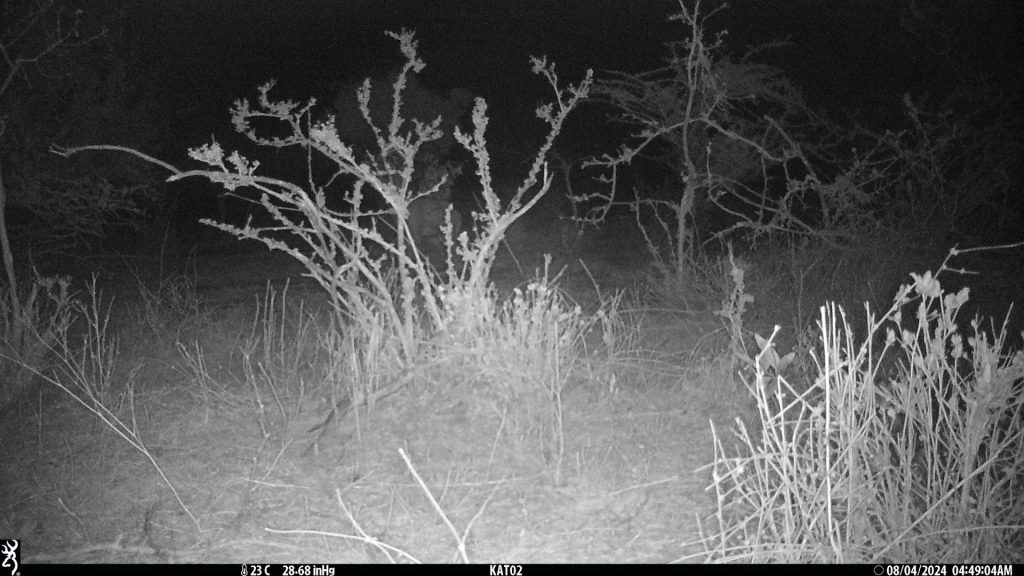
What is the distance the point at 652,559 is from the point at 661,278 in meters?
5.70

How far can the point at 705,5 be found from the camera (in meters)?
11.9

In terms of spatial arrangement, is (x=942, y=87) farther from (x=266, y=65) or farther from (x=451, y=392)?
(x=266, y=65)

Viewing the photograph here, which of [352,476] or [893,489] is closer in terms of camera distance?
[893,489]

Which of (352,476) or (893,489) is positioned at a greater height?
(352,476)

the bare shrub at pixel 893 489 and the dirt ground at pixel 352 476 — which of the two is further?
the dirt ground at pixel 352 476

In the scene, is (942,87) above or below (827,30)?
below

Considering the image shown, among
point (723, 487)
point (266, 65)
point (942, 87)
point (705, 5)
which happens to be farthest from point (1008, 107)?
point (266, 65)

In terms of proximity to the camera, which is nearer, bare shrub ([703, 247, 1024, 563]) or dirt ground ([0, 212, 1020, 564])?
bare shrub ([703, 247, 1024, 563])

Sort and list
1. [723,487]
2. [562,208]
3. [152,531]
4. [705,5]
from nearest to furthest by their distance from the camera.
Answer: [152,531], [723,487], [705,5], [562,208]

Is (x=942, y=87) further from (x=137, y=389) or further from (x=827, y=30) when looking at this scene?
(x=137, y=389)

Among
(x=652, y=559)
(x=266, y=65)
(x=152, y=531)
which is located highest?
(x=266, y=65)

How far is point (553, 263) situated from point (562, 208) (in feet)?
15.0

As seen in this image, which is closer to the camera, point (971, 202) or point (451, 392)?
point (451, 392)

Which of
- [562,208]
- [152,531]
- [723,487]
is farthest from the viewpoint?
[562,208]
